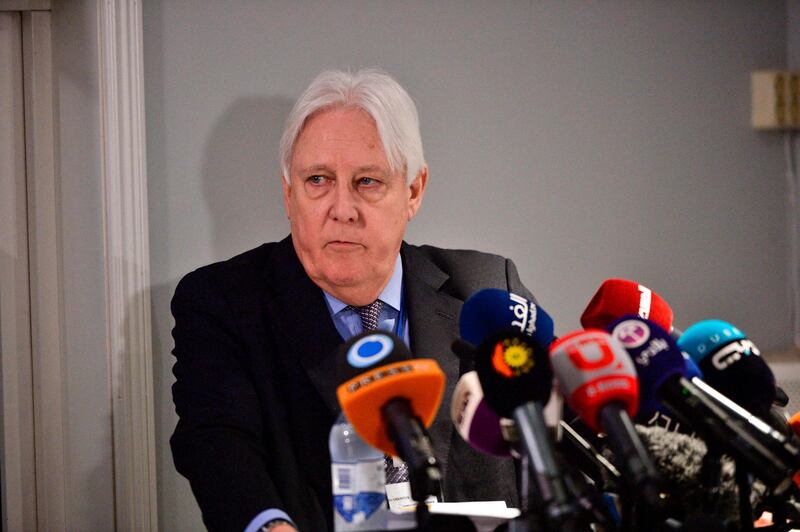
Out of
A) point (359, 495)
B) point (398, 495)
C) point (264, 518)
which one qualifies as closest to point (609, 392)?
point (359, 495)

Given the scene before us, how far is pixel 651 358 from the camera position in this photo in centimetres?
95

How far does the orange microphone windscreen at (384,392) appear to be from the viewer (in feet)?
2.87

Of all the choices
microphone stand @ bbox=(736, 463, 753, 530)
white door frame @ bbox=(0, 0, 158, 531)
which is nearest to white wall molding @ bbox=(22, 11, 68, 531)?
white door frame @ bbox=(0, 0, 158, 531)

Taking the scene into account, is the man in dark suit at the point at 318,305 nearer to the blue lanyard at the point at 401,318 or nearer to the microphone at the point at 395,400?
the blue lanyard at the point at 401,318

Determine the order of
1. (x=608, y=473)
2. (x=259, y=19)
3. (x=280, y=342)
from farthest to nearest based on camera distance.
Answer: (x=259, y=19) < (x=280, y=342) < (x=608, y=473)

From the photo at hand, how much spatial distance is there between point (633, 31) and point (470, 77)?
54 centimetres

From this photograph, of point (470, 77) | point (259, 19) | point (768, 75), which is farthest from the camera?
point (768, 75)

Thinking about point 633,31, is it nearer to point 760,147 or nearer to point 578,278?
point 760,147

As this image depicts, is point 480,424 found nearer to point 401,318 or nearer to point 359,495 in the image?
point 359,495

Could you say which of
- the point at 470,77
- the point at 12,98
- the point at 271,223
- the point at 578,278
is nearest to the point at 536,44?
the point at 470,77

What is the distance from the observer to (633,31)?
8.09 ft

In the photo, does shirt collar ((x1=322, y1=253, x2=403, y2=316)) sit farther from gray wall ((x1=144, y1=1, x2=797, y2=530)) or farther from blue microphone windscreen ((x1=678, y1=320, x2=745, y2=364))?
blue microphone windscreen ((x1=678, y1=320, x2=745, y2=364))

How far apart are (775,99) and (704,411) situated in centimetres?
194

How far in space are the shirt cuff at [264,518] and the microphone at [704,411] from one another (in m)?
0.55
